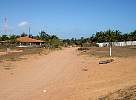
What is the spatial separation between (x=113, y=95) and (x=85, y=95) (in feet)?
5.23

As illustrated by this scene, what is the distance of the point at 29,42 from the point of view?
11019cm

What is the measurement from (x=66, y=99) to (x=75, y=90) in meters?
2.05

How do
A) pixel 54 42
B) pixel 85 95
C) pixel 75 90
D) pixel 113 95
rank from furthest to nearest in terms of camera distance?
pixel 54 42 < pixel 75 90 < pixel 85 95 < pixel 113 95

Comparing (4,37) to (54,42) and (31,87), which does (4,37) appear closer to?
(54,42)

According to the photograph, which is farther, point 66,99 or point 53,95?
point 53,95

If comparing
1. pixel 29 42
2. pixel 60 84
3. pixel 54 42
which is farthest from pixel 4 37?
pixel 60 84

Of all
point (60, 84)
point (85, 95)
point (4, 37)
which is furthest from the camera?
point (4, 37)

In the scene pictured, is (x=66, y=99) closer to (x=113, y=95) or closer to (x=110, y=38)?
(x=113, y=95)

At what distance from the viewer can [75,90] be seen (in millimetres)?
14406

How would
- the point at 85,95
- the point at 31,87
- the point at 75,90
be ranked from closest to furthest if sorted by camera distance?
the point at 85,95 → the point at 75,90 → the point at 31,87

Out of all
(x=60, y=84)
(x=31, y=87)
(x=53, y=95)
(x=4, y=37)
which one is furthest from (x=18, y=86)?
(x=4, y=37)

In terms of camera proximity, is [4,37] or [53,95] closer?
[53,95]

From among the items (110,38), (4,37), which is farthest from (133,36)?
(110,38)

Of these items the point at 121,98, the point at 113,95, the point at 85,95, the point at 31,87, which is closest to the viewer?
the point at 121,98
